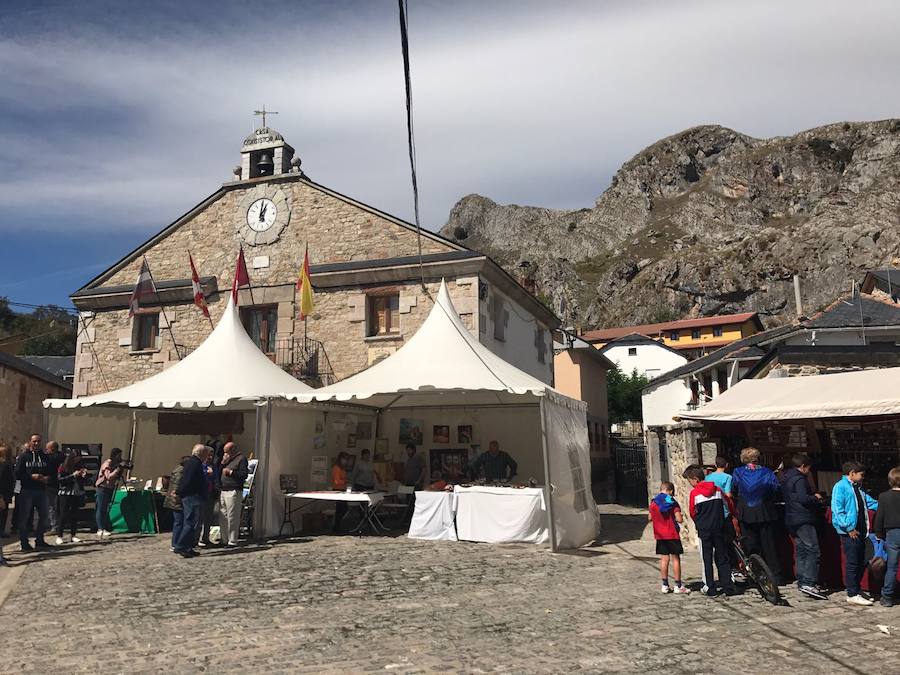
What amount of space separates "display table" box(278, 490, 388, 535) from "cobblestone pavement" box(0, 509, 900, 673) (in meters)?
1.80

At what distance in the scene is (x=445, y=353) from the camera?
1172 centimetres

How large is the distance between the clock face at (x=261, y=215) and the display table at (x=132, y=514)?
7.80 metres

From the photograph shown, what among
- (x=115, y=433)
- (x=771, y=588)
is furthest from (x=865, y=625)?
(x=115, y=433)

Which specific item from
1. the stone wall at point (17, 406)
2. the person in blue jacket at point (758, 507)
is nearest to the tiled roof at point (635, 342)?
the stone wall at point (17, 406)

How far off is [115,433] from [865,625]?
41.4 feet

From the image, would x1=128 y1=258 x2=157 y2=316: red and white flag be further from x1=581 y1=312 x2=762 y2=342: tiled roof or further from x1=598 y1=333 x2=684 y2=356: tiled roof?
x1=581 y1=312 x2=762 y2=342: tiled roof

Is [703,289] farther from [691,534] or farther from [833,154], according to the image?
[691,534]

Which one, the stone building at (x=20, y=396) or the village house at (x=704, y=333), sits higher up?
the village house at (x=704, y=333)

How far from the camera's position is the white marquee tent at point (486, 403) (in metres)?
10.0

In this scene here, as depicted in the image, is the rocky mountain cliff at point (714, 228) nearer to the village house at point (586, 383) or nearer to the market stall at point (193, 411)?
the village house at point (586, 383)

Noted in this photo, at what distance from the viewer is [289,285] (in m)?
16.9

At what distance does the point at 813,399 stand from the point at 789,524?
67.8 inches

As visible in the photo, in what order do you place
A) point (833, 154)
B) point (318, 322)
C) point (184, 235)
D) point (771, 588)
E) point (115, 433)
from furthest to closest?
point (833, 154), point (184, 235), point (318, 322), point (115, 433), point (771, 588)

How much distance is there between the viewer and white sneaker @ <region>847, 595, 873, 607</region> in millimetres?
6312
